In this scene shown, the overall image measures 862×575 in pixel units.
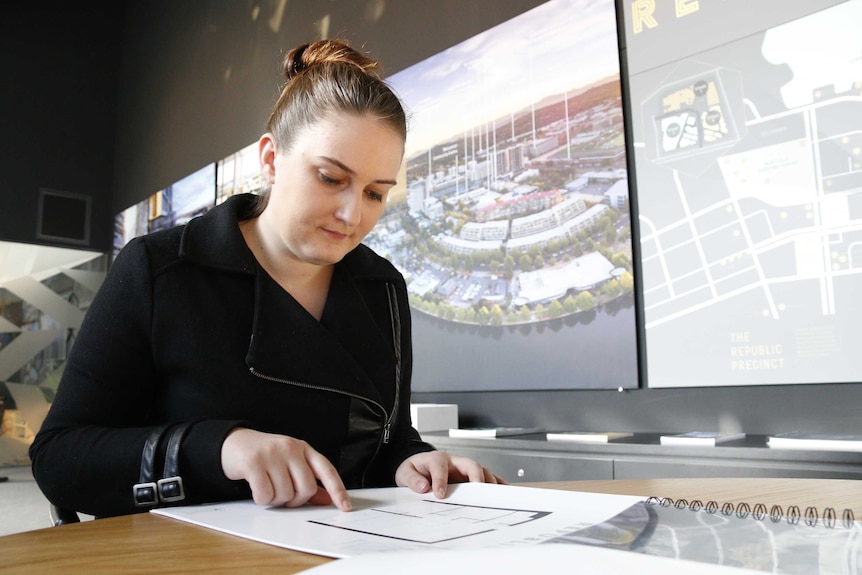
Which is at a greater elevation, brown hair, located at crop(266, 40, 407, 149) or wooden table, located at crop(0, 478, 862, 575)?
brown hair, located at crop(266, 40, 407, 149)

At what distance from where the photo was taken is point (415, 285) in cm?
291

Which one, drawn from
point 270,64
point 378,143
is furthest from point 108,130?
point 378,143

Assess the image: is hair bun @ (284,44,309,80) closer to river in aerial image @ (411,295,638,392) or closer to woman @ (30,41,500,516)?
woman @ (30,41,500,516)

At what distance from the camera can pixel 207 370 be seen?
0.98 meters

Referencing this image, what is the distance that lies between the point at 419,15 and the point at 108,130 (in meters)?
4.14

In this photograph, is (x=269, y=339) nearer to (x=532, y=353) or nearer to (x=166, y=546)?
(x=166, y=546)

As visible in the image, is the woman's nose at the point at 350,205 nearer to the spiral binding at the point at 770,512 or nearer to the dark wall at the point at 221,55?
the spiral binding at the point at 770,512

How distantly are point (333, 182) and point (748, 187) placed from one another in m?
1.34

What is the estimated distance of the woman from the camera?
2.73 ft

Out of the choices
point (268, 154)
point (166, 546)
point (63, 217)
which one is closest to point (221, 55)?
point (63, 217)

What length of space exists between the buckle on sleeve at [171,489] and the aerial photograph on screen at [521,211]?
63.8 inches

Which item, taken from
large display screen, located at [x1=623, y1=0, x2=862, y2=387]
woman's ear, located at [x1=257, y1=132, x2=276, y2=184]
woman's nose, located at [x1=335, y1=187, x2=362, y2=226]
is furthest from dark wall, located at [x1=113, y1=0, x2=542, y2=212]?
woman's nose, located at [x1=335, y1=187, x2=362, y2=226]

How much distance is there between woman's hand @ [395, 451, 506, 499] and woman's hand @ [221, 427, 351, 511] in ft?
0.56

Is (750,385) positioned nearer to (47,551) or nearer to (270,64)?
(47,551)
